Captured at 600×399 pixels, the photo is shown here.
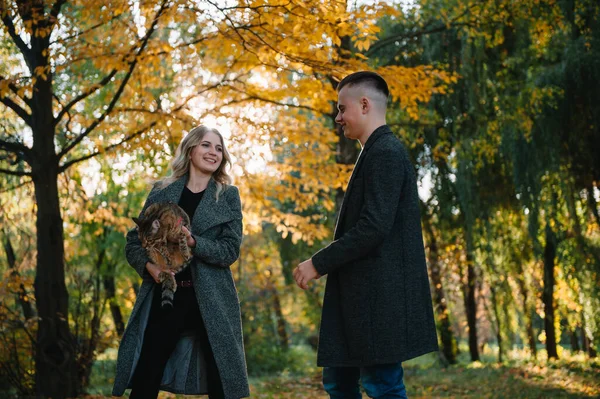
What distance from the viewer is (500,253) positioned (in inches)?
502

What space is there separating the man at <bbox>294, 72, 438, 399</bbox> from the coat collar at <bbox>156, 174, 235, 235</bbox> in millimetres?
883

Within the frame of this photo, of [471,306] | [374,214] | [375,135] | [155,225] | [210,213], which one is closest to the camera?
[374,214]

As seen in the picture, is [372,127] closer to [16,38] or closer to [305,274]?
[305,274]

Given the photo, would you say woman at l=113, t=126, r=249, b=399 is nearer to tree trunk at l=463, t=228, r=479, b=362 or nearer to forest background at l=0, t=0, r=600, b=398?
forest background at l=0, t=0, r=600, b=398

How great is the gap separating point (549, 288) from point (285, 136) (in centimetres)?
794

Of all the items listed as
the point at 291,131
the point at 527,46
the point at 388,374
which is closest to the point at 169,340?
the point at 388,374

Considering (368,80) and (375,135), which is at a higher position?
(368,80)

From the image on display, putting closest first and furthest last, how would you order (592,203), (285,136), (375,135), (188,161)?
(375,135)
(188,161)
(285,136)
(592,203)

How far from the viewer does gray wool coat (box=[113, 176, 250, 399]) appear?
3.38 meters

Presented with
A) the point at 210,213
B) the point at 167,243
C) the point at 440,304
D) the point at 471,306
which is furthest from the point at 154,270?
the point at 471,306

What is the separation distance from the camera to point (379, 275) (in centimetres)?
281

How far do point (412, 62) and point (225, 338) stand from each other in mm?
9572

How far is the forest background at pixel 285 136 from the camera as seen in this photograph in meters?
6.44

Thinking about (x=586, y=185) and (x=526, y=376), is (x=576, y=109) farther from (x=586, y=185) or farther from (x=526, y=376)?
(x=526, y=376)
